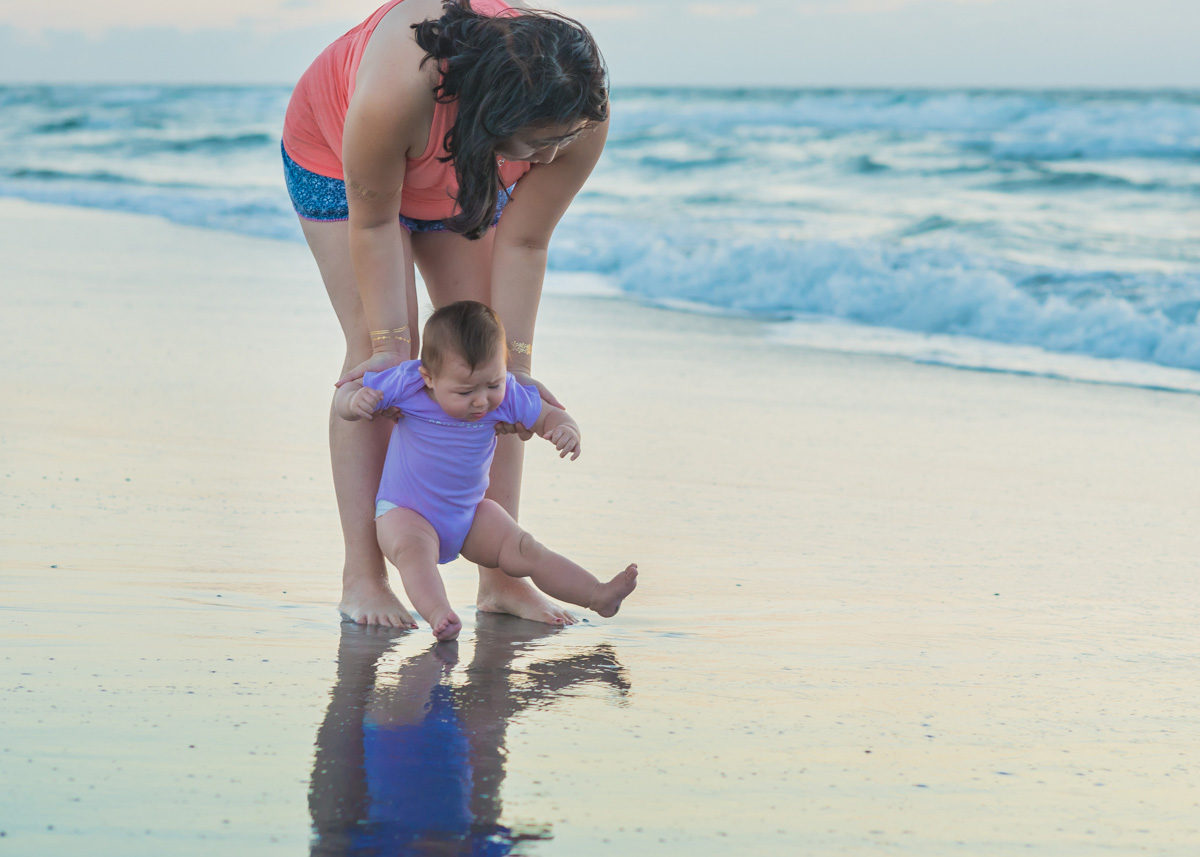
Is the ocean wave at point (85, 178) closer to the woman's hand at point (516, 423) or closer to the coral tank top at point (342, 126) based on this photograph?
the coral tank top at point (342, 126)

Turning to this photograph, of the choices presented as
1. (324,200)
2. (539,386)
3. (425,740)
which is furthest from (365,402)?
(425,740)

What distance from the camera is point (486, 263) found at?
10.3 feet

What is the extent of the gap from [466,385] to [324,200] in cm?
59

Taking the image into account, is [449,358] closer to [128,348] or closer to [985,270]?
[128,348]

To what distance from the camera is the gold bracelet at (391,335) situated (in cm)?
294

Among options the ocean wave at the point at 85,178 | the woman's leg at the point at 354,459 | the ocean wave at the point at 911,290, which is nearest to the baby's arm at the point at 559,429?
the woman's leg at the point at 354,459

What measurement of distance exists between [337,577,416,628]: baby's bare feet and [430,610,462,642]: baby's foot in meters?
0.17

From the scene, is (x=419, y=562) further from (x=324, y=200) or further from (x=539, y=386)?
(x=324, y=200)

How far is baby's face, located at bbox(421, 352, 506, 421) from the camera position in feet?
9.06

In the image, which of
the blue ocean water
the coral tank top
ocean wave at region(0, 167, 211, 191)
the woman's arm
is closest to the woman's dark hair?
the coral tank top

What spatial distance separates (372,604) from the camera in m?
2.84

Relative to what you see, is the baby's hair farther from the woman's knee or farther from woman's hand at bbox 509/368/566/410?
the woman's knee

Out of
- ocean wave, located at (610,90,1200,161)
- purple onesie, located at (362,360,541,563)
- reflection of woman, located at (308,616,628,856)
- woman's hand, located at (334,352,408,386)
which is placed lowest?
reflection of woman, located at (308,616,628,856)

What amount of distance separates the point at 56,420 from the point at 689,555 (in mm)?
2253
